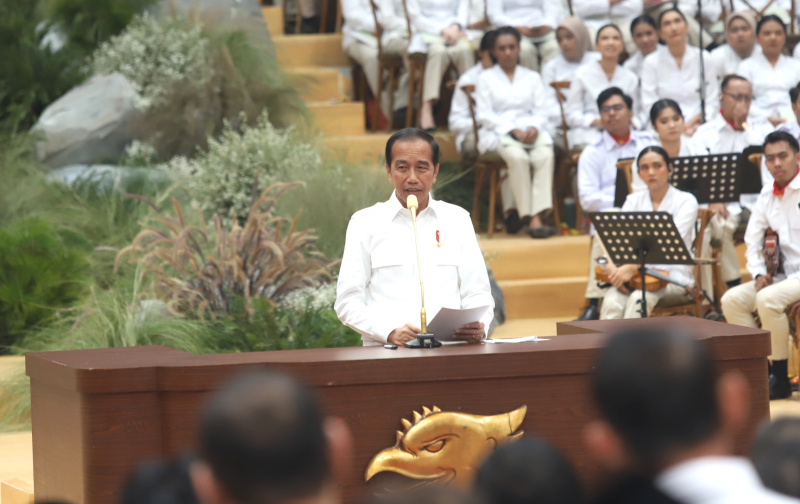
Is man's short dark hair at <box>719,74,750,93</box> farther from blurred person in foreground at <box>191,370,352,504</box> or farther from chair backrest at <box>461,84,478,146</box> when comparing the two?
blurred person in foreground at <box>191,370,352,504</box>

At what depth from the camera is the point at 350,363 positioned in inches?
138

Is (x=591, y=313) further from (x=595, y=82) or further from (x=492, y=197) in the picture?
(x=595, y=82)

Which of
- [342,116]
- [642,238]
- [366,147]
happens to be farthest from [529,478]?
[342,116]

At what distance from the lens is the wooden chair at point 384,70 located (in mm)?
10164

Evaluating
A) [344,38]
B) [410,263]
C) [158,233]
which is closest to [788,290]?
[410,263]

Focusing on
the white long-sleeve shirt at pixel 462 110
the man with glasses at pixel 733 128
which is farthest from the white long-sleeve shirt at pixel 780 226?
the white long-sleeve shirt at pixel 462 110

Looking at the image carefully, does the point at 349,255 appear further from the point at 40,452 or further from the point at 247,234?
the point at 247,234

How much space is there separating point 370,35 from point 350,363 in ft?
24.4

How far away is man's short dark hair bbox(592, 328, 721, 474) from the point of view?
1623 millimetres

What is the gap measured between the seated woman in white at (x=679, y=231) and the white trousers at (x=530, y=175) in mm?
1886

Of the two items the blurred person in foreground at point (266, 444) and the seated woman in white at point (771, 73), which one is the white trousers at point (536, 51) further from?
the blurred person in foreground at point (266, 444)

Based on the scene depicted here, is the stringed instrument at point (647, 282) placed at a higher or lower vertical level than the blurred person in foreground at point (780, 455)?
lower

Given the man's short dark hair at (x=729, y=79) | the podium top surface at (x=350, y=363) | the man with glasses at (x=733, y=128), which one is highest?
the man's short dark hair at (x=729, y=79)

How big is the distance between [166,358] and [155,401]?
0.60 ft
